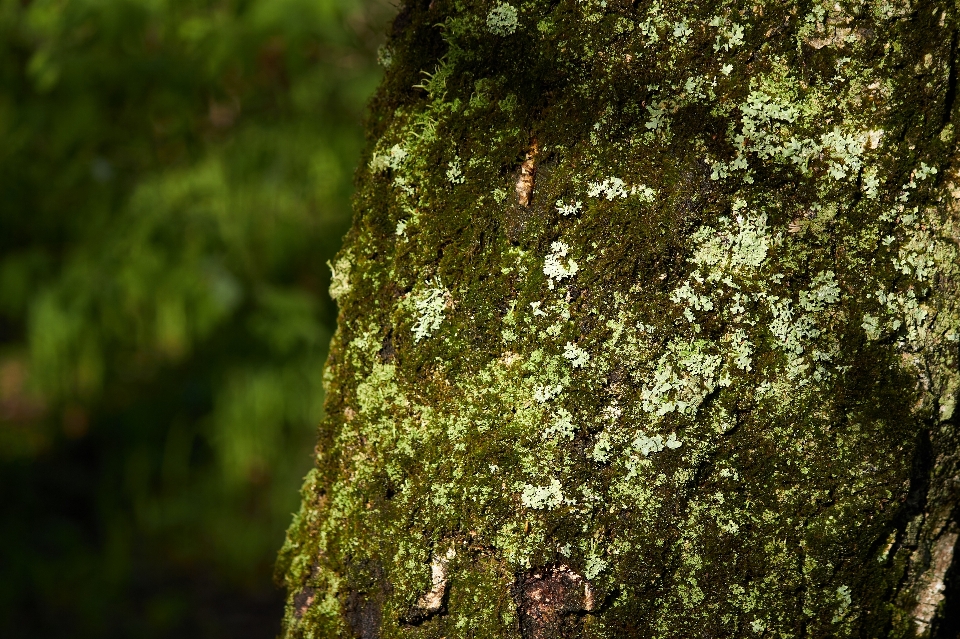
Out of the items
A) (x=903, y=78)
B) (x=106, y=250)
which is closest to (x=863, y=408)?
(x=903, y=78)

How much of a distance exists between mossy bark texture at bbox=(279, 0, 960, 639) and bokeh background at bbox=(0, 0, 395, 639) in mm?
2602

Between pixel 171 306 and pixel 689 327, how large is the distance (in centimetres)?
343

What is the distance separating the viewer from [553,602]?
31.2 inches

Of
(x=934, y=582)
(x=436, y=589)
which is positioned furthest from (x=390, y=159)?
(x=934, y=582)

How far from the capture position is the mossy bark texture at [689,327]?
733 mm

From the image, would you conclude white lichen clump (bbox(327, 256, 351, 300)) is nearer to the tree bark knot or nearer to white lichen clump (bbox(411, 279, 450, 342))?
white lichen clump (bbox(411, 279, 450, 342))

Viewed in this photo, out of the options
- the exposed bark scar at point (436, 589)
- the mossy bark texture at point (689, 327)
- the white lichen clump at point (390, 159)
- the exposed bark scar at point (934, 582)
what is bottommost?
the exposed bark scar at point (436, 589)

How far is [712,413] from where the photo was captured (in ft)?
2.50

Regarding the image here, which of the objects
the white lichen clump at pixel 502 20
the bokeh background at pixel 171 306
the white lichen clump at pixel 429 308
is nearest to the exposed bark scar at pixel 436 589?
the white lichen clump at pixel 429 308

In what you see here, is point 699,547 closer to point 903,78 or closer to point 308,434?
point 903,78

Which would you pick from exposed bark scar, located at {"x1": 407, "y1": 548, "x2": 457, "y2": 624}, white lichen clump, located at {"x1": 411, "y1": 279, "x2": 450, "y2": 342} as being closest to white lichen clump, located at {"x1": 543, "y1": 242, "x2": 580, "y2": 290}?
white lichen clump, located at {"x1": 411, "y1": 279, "x2": 450, "y2": 342}

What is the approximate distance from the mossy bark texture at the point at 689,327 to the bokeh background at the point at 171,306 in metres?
2.60

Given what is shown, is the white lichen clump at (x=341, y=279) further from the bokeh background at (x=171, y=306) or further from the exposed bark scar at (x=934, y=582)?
the bokeh background at (x=171, y=306)

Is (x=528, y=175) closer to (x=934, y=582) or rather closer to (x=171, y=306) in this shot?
(x=934, y=582)
